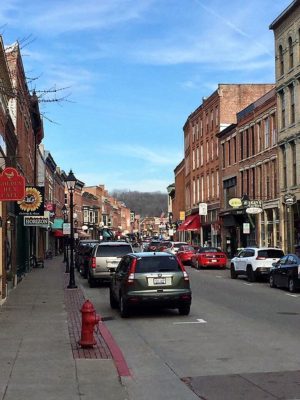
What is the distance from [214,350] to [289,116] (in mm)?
28423

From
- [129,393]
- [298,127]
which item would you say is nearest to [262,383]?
[129,393]

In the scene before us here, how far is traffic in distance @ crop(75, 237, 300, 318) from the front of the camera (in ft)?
48.3

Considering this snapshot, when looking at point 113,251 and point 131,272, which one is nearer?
point 131,272

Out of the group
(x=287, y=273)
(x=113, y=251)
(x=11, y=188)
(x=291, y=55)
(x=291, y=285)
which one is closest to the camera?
(x=11, y=188)

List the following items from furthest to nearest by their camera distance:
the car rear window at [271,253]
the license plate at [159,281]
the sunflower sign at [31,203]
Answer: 1. the car rear window at [271,253]
2. the sunflower sign at [31,203]
3. the license plate at [159,281]

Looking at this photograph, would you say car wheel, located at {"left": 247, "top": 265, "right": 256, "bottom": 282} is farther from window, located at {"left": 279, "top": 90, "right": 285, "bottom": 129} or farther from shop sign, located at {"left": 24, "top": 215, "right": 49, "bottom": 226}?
window, located at {"left": 279, "top": 90, "right": 285, "bottom": 129}

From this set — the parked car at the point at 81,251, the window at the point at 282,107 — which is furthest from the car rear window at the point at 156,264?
the window at the point at 282,107

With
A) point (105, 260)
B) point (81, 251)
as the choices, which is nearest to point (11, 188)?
point (105, 260)

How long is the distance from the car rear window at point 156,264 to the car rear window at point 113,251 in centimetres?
918

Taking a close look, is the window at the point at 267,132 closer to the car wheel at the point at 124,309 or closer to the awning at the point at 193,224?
the awning at the point at 193,224

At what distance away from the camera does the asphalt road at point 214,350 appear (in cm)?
755

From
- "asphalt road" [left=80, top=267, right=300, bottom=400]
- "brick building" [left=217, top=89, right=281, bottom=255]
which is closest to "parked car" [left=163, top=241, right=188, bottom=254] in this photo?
"brick building" [left=217, top=89, right=281, bottom=255]

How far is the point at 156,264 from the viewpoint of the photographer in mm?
15188

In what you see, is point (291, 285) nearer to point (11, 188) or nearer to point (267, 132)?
point (11, 188)
